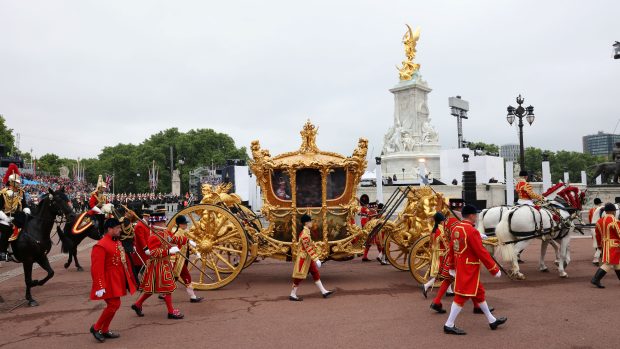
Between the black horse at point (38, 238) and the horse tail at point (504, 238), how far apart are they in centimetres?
863

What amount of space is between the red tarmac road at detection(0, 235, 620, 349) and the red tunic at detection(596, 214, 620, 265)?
55 centimetres

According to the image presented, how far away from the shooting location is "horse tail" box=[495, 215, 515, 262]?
8930mm

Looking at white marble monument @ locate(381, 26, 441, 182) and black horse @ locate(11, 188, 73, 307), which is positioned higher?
white marble monument @ locate(381, 26, 441, 182)

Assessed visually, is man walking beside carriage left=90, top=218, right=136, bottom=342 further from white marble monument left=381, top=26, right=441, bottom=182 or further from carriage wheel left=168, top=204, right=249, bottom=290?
white marble monument left=381, top=26, right=441, bottom=182

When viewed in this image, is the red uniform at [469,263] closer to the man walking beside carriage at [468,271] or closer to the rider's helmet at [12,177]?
the man walking beside carriage at [468,271]

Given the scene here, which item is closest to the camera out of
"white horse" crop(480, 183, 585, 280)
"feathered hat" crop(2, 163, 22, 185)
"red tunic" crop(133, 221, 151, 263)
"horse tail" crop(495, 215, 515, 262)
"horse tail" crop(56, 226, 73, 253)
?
"red tunic" crop(133, 221, 151, 263)

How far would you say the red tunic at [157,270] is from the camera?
21.4 ft

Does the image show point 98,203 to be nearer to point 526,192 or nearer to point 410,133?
point 526,192

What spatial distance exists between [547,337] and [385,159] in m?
38.5

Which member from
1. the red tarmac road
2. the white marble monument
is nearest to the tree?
the white marble monument

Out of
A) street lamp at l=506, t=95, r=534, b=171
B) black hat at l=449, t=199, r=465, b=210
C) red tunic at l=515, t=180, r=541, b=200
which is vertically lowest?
black hat at l=449, t=199, r=465, b=210

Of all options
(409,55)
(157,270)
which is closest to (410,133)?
(409,55)

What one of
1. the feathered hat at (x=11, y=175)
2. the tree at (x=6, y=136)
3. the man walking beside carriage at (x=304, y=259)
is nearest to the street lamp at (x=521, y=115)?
the man walking beside carriage at (x=304, y=259)

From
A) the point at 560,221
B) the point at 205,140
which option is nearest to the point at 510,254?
the point at 560,221
